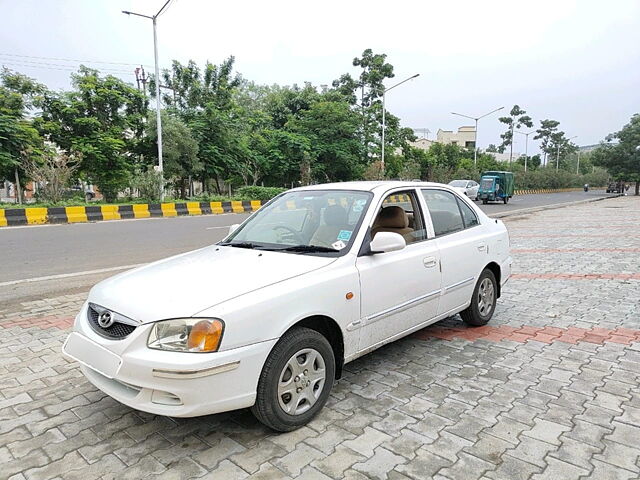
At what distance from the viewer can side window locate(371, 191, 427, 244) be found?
156 inches

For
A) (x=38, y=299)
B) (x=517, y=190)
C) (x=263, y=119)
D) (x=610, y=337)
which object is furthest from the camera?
(x=517, y=190)

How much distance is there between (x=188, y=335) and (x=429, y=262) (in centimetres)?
220

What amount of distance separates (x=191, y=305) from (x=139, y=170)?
990 inches

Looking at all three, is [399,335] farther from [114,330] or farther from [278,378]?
[114,330]

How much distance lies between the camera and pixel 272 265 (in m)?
3.08

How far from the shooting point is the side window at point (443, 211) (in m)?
4.27

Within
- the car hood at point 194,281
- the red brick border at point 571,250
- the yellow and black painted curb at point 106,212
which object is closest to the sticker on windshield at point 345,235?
the car hood at point 194,281

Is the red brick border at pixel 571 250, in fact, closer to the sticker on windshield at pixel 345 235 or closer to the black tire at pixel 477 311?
the black tire at pixel 477 311

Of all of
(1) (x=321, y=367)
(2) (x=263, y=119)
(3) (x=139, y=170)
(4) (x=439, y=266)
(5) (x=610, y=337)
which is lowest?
(5) (x=610, y=337)

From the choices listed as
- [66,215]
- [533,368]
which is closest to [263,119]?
[66,215]

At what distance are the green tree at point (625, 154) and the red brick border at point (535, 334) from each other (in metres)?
58.8

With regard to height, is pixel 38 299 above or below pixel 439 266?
below

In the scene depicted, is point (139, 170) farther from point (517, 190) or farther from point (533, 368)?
point (517, 190)

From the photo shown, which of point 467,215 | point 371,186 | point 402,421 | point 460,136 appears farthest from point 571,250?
point 460,136
